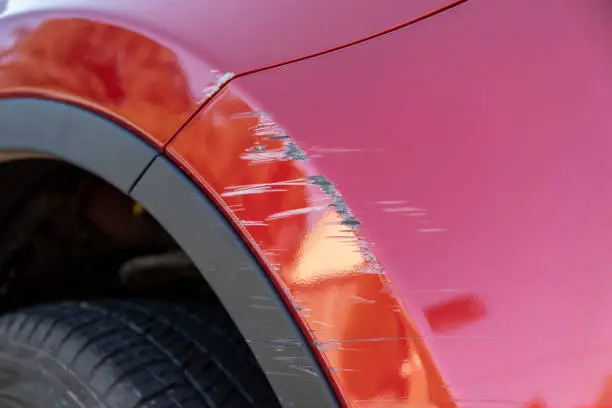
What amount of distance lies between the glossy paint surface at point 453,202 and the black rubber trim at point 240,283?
3cm

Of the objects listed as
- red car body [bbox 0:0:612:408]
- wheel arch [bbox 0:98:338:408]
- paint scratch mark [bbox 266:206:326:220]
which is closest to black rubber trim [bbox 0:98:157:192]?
wheel arch [bbox 0:98:338:408]

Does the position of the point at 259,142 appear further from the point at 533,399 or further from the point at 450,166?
the point at 533,399

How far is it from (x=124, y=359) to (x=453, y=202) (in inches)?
23.8

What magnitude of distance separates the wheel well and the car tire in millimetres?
206

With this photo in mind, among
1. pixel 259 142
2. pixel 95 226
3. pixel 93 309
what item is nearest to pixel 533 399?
pixel 259 142

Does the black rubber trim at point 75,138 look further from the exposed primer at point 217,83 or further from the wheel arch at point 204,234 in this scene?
the exposed primer at point 217,83

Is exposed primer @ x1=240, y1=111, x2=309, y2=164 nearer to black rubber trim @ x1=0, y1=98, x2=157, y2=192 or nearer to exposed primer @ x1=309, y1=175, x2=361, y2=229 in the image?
exposed primer @ x1=309, y1=175, x2=361, y2=229

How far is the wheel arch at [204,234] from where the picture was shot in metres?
0.77

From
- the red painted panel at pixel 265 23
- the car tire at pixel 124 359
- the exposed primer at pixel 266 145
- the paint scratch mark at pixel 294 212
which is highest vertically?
the red painted panel at pixel 265 23

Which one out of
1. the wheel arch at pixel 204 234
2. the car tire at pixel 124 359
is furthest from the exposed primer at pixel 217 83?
the car tire at pixel 124 359

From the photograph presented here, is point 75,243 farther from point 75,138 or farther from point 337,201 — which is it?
point 337,201

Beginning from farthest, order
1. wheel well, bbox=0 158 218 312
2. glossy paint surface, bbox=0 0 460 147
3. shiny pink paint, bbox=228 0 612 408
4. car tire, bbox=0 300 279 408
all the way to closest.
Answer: wheel well, bbox=0 158 218 312 < car tire, bbox=0 300 279 408 < glossy paint surface, bbox=0 0 460 147 < shiny pink paint, bbox=228 0 612 408

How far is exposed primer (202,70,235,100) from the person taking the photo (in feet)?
2.67

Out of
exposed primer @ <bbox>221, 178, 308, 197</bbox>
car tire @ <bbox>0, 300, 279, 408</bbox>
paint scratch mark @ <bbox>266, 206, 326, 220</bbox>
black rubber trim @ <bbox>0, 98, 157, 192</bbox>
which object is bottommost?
car tire @ <bbox>0, 300, 279, 408</bbox>
